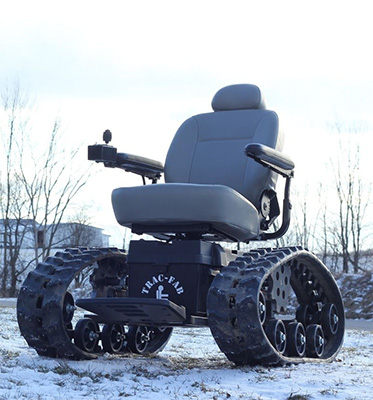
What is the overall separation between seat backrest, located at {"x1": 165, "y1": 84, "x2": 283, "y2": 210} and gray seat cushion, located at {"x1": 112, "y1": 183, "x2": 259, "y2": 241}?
76cm

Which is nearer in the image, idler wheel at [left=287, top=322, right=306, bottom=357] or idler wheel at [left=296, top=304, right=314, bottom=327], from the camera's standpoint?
idler wheel at [left=287, top=322, right=306, bottom=357]

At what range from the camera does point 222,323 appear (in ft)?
14.9

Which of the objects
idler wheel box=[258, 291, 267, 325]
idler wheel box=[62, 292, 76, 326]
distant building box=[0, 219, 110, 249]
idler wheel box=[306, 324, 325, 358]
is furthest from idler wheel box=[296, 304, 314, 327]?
distant building box=[0, 219, 110, 249]

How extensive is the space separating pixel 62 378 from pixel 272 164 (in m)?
2.06

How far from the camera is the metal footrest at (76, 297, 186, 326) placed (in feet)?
14.8

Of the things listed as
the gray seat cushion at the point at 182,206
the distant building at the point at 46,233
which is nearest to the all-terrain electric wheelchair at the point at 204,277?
the gray seat cushion at the point at 182,206

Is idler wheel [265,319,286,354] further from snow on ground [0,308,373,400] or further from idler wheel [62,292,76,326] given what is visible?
idler wheel [62,292,76,326]

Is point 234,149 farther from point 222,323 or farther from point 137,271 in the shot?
point 222,323

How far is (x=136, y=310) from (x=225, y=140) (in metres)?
1.95

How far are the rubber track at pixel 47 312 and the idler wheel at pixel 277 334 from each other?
116cm

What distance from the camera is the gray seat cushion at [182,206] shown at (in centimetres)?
475

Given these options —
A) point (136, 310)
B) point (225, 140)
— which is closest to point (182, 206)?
point (136, 310)

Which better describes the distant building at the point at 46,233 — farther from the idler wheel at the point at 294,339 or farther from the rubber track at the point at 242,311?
the rubber track at the point at 242,311

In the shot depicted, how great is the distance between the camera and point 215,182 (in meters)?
5.89
